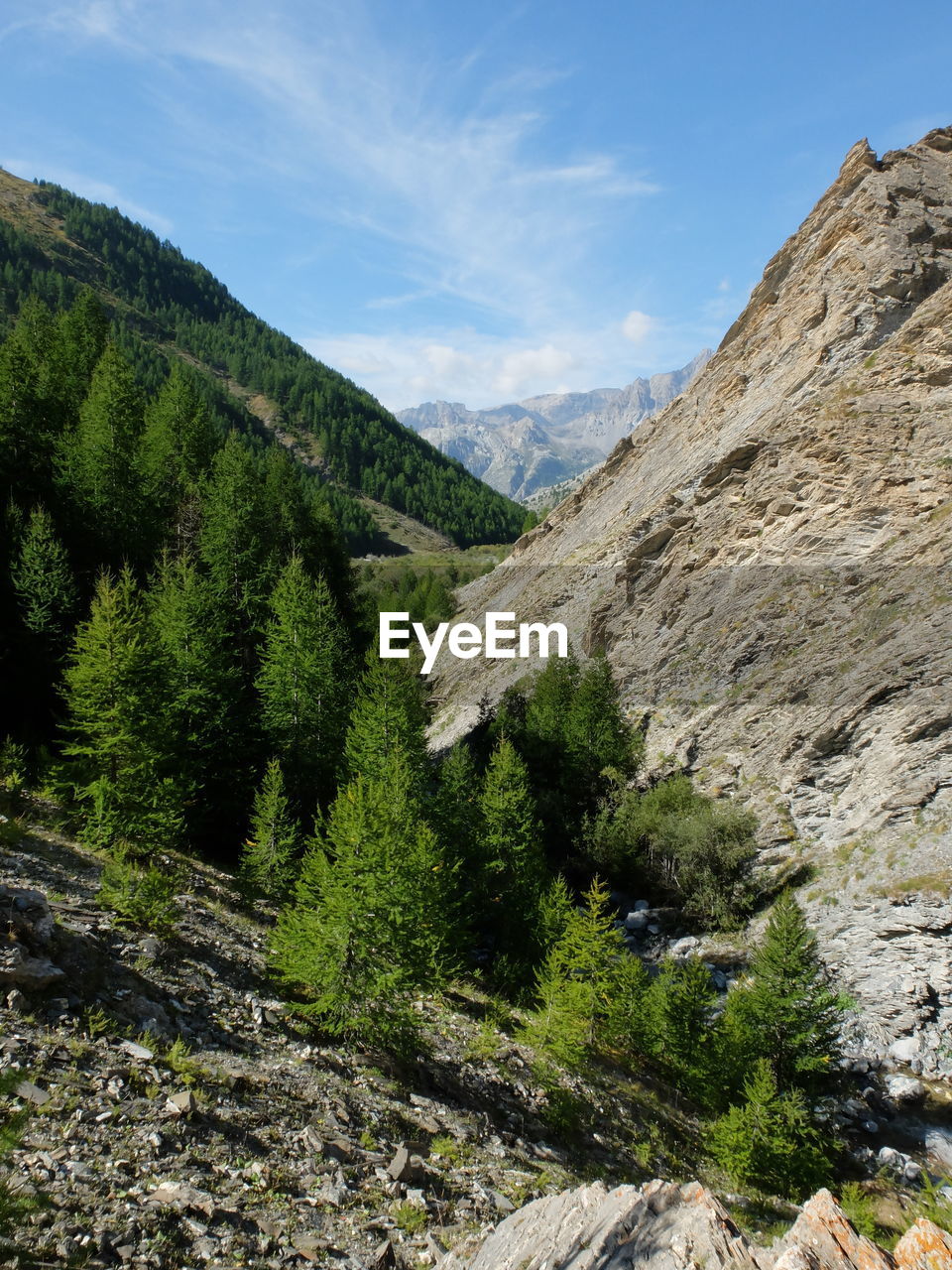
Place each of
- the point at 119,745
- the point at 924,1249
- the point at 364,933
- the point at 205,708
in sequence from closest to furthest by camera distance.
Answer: the point at 924,1249, the point at 364,933, the point at 119,745, the point at 205,708

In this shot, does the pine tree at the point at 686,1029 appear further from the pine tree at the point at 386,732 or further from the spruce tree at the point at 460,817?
the pine tree at the point at 386,732

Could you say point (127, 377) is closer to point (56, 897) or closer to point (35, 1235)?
point (56, 897)

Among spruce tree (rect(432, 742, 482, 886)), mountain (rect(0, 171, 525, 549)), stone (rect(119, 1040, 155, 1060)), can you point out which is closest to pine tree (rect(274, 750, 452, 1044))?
stone (rect(119, 1040, 155, 1060))

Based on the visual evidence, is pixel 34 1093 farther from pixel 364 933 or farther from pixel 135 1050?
pixel 364 933

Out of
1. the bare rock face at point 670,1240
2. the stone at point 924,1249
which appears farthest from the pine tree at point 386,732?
the stone at point 924,1249

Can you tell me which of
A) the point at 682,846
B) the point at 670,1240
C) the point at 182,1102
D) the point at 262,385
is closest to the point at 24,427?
the point at 182,1102

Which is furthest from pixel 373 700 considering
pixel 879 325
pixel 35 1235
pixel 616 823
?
pixel 879 325

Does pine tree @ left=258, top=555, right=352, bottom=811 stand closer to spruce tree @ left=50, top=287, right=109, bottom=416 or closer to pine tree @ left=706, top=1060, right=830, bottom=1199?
pine tree @ left=706, top=1060, right=830, bottom=1199
